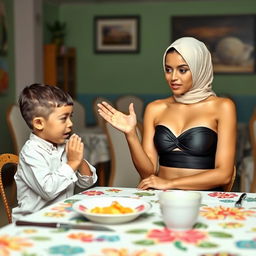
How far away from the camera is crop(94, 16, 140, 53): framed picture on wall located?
8508 mm

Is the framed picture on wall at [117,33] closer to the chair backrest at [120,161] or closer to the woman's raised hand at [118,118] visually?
the chair backrest at [120,161]

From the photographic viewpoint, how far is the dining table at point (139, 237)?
3.97 ft

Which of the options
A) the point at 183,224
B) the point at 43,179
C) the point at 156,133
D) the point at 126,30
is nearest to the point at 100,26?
the point at 126,30

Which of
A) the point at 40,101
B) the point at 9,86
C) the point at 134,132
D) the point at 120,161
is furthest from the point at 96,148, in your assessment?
the point at 40,101

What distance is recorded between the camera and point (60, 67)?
27.2ft

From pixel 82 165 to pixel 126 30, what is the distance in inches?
262

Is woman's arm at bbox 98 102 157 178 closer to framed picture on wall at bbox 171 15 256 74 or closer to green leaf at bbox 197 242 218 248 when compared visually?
green leaf at bbox 197 242 218 248

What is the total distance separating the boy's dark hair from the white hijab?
23.8 inches

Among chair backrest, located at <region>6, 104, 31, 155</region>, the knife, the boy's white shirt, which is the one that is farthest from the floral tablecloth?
the knife

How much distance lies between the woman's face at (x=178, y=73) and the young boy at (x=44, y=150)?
1.70 feet

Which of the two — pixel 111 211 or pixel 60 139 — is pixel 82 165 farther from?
pixel 111 211

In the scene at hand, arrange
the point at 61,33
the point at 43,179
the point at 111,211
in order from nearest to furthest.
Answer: the point at 111,211 < the point at 43,179 < the point at 61,33

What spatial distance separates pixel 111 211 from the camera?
1444 millimetres

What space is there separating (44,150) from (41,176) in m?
0.14
